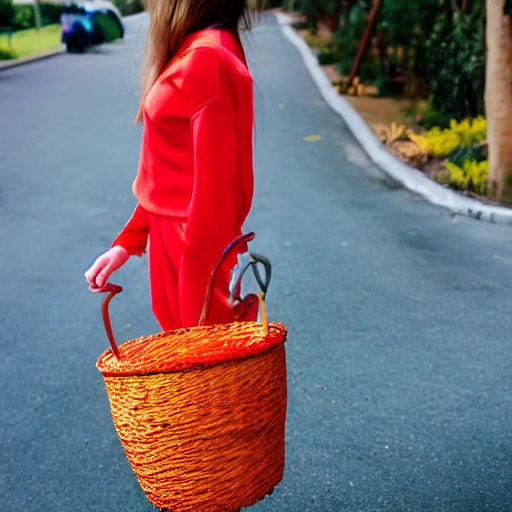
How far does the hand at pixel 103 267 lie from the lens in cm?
168

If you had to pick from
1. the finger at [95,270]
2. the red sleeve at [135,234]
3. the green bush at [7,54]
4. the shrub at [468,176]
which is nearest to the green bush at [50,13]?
the green bush at [7,54]

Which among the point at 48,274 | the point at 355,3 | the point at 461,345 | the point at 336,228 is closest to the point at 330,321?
the point at 461,345

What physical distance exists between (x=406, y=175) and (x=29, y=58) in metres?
12.5

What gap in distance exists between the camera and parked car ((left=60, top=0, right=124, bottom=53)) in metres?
18.1

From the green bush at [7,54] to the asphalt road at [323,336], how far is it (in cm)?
900

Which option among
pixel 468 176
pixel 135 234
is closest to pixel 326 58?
pixel 468 176

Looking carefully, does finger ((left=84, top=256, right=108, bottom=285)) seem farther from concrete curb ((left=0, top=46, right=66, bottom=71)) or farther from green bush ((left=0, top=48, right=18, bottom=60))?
green bush ((left=0, top=48, right=18, bottom=60))

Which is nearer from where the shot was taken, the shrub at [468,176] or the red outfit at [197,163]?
the red outfit at [197,163]

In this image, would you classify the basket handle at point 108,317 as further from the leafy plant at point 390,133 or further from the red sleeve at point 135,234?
the leafy plant at point 390,133

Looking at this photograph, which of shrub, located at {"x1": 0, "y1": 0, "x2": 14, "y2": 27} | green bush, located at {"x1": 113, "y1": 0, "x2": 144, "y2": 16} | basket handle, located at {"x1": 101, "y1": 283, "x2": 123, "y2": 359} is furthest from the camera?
green bush, located at {"x1": 113, "y1": 0, "x2": 144, "y2": 16}

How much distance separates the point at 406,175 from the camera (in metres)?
7.22

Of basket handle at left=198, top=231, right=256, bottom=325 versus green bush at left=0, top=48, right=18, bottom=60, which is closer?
basket handle at left=198, top=231, right=256, bottom=325

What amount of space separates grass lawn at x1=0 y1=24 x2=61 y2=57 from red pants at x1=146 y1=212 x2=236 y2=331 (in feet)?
53.4

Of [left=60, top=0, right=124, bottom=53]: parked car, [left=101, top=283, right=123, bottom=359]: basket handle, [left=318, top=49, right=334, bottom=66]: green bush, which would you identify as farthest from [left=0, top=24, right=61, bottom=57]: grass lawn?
[left=101, top=283, right=123, bottom=359]: basket handle
